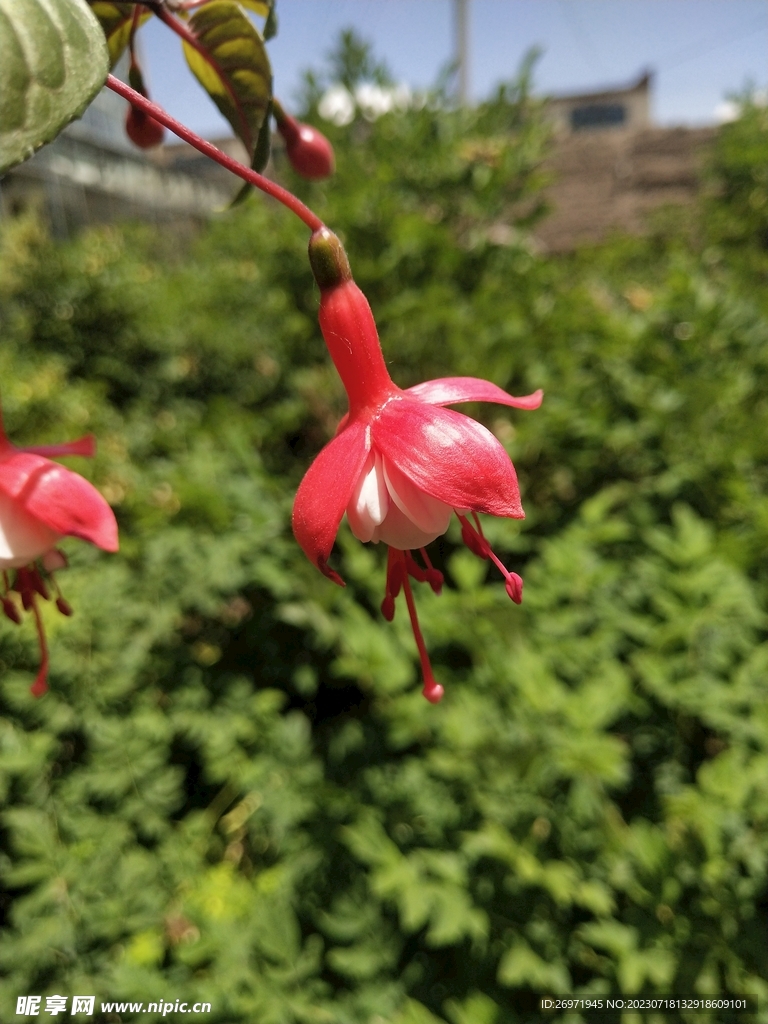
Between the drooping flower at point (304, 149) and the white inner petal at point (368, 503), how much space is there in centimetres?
26

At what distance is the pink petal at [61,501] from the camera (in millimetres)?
273

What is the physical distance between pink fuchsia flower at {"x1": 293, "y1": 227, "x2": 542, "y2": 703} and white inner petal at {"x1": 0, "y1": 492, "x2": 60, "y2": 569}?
0.11 metres

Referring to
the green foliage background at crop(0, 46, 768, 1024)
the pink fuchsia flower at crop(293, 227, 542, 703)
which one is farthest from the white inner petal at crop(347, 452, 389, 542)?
the green foliage background at crop(0, 46, 768, 1024)

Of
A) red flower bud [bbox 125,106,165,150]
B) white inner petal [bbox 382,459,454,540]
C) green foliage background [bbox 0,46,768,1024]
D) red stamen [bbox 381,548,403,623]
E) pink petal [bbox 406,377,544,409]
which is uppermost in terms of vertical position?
red flower bud [bbox 125,106,165,150]

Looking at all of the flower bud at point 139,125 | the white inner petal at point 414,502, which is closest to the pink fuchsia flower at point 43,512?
the white inner petal at point 414,502

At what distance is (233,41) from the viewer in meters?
0.31

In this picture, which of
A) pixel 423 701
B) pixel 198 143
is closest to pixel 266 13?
pixel 198 143

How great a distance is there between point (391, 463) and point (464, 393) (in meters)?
0.05

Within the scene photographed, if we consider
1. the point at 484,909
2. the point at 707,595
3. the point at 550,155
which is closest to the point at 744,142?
the point at 550,155

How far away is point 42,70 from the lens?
0.63 ft

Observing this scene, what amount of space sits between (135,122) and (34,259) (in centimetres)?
223

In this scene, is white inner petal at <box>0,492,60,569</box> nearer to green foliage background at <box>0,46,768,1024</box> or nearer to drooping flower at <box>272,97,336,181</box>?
drooping flower at <box>272,97,336,181</box>

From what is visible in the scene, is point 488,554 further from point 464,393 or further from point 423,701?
point 423,701

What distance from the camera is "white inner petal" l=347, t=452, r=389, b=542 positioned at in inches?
10.3
